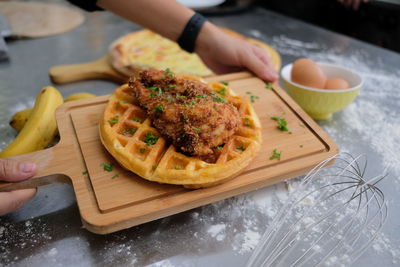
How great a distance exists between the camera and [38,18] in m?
2.84

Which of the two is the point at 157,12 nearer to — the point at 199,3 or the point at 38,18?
the point at 199,3

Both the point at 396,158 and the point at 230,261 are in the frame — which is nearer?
the point at 230,261

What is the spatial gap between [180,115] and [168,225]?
382 mm

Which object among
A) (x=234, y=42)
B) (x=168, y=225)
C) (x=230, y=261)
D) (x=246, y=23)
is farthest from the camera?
(x=246, y=23)

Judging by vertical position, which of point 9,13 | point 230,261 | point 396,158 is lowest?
point 9,13

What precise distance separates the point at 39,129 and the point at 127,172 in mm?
484

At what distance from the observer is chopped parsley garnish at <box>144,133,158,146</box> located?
1.27 m

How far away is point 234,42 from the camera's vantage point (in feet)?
5.93

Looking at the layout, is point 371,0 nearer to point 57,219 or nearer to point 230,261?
point 230,261

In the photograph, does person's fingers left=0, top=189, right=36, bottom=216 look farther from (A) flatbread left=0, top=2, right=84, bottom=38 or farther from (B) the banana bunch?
(A) flatbread left=0, top=2, right=84, bottom=38

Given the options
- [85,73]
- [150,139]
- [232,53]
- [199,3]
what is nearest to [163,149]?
[150,139]

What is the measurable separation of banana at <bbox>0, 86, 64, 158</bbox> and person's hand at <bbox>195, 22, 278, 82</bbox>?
2.62 ft

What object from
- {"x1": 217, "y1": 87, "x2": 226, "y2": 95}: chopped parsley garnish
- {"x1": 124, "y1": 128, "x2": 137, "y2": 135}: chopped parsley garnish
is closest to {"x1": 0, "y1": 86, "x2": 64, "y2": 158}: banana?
{"x1": 124, "y1": 128, "x2": 137, "y2": 135}: chopped parsley garnish

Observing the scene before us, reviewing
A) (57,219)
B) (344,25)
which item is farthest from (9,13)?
(344,25)
